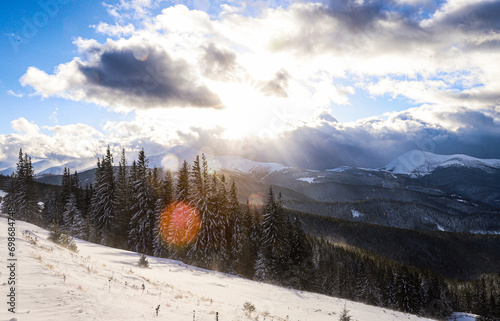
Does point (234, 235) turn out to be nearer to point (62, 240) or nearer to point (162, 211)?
point (162, 211)

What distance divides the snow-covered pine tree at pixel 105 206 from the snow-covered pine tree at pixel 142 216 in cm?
324

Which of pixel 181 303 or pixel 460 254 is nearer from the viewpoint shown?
pixel 181 303

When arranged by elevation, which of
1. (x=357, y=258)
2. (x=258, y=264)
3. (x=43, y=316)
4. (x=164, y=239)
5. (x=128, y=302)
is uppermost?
(x=43, y=316)

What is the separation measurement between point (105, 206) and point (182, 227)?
14.1 metres

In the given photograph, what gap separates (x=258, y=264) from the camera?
1786 inches

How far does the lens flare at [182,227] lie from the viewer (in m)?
41.6

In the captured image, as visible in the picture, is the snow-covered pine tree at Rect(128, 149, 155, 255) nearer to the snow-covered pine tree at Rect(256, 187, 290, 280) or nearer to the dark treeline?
the dark treeline

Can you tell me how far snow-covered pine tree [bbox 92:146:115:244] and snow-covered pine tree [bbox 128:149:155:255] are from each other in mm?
3245

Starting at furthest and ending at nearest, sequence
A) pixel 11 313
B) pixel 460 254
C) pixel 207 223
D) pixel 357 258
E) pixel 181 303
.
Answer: pixel 460 254
pixel 357 258
pixel 207 223
pixel 181 303
pixel 11 313

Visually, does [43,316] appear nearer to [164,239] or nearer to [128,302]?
[128,302]

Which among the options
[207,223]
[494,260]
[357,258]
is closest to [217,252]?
[207,223]

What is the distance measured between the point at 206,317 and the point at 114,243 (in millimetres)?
39513

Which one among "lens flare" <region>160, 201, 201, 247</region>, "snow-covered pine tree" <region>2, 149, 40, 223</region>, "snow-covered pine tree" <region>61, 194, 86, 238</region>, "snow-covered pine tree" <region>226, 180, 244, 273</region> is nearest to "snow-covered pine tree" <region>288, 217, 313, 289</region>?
"snow-covered pine tree" <region>226, 180, 244, 273</region>

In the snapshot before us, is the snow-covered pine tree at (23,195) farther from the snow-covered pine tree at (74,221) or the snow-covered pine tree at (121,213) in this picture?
the snow-covered pine tree at (121,213)
